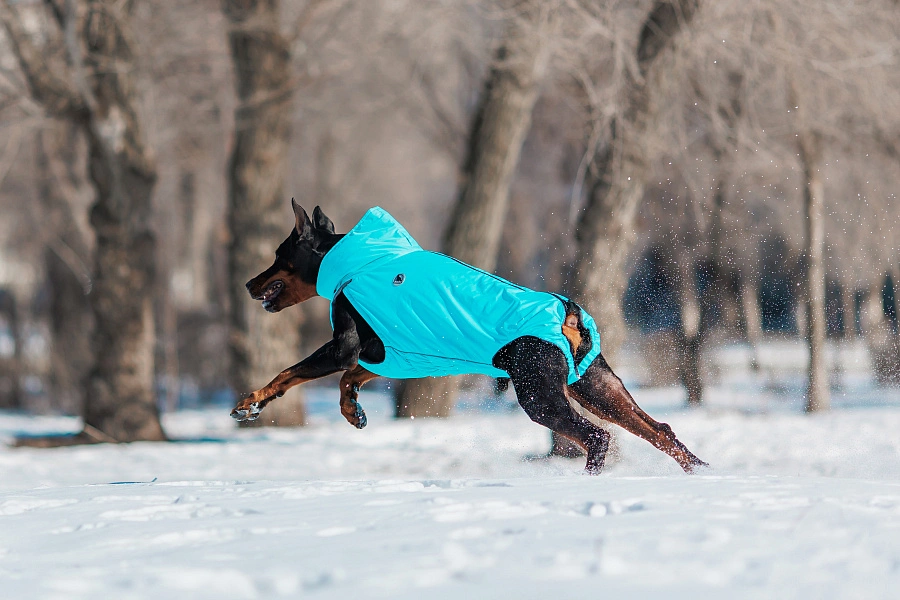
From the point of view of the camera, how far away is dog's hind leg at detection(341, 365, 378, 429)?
221 inches

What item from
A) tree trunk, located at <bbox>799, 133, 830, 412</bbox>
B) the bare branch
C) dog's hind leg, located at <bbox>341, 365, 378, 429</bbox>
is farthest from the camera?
tree trunk, located at <bbox>799, 133, 830, 412</bbox>

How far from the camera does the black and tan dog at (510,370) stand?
5.07m

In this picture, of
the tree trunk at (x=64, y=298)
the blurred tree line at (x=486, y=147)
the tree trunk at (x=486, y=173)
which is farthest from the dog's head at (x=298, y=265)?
the tree trunk at (x=64, y=298)

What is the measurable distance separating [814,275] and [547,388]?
30.2 ft

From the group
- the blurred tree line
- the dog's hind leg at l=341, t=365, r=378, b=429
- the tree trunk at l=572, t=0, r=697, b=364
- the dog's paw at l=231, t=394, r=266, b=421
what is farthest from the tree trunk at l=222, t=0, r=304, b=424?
the dog's paw at l=231, t=394, r=266, b=421

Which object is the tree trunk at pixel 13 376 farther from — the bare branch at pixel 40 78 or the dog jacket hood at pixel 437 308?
the dog jacket hood at pixel 437 308

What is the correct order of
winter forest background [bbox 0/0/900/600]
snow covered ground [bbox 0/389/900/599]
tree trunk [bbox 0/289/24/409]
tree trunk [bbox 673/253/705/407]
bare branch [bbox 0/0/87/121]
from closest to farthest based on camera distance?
snow covered ground [bbox 0/389/900/599] < winter forest background [bbox 0/0/900/600] < bare branch [bbox 0/0/87/121] < tree trunk [bbox 673/253/705/407] < tree trunk [bbox 0/289/24/409]

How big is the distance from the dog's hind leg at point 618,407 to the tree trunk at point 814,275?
26.8 feet

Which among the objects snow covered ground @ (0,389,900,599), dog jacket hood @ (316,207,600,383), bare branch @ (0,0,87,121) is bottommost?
snow covered ground @ (0,389,900,599)

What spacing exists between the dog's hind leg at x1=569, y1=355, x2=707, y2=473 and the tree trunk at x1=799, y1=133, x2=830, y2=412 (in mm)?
8180

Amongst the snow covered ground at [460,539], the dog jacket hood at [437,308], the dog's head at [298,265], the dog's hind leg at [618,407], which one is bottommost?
the snow covered ground at [460,539]

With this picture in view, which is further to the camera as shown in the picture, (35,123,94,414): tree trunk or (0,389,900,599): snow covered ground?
(35,123,94,414): tree trunk

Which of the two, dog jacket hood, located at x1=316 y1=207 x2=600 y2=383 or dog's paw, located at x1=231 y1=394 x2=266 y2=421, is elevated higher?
dog jacket hood, located at x1=316 y1=207 x2=600 y2=383

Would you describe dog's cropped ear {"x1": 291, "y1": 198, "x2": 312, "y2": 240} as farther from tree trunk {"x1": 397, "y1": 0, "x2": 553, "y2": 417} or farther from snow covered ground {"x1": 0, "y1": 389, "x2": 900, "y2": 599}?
tree trunk {"x1": 397, "y1": 0, "x2": 553, "y2": 417}
